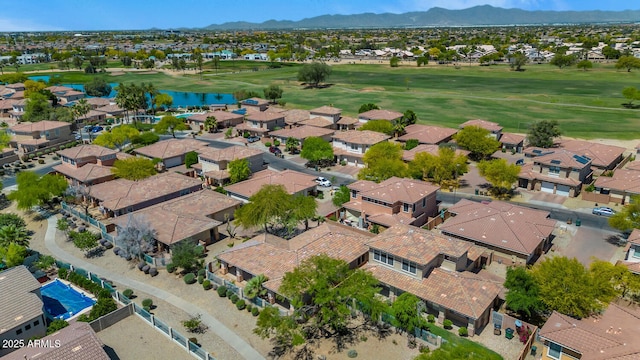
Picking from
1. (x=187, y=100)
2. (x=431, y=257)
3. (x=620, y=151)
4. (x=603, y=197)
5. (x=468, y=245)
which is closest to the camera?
(x=431, y=257)

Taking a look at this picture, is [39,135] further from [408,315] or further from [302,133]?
[408,315]

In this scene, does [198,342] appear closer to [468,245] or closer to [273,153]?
[468,245]

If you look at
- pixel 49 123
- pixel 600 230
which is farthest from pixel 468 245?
pixel 49 123

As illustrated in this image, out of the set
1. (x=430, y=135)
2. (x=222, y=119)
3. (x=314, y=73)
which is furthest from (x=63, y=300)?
(x=314, y=73)

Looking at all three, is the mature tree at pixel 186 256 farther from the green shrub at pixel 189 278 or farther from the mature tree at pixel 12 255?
the mature tree at pixel 12 255

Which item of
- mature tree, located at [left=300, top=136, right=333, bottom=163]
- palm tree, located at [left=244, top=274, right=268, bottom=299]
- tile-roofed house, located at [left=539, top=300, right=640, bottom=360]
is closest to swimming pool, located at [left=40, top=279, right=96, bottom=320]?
palm tree, located at [left=244, top=274, right=268, bottom=299]

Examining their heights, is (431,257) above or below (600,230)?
above
